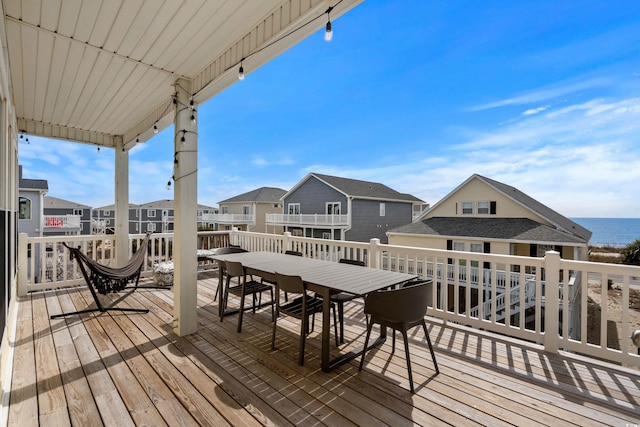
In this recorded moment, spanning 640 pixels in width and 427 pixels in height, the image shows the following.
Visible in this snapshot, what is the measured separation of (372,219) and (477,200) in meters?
6.38

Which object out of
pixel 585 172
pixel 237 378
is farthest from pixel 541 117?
pixel 237 378

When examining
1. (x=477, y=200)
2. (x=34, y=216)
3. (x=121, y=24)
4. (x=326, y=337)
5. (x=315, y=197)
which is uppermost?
(x=121, y=24)

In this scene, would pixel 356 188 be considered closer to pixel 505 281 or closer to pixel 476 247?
pixel 476 247

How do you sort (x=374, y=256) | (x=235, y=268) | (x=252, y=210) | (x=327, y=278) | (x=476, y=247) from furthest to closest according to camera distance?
(x=252, y=210)
(x=476, y=247)
(x=374, y=256)
(x=235, y=268)
(x=327, y=278)

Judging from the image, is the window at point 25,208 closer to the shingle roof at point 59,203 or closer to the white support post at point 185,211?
the shingle roof at point 59,203

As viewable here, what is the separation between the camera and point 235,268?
324 centimetres

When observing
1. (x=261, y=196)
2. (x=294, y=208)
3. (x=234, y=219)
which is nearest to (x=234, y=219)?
(x=234, y=219)

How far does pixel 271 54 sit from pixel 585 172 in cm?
2011

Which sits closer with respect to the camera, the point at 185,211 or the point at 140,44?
the point at 140,44

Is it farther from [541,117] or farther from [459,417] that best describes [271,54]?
[541,117]

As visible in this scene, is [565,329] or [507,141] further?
[507,141]

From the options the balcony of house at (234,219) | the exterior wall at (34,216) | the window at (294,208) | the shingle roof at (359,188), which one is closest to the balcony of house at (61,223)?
the exterior wall at (34,216)

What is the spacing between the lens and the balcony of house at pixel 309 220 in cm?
1645

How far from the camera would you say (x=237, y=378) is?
7.34ft
